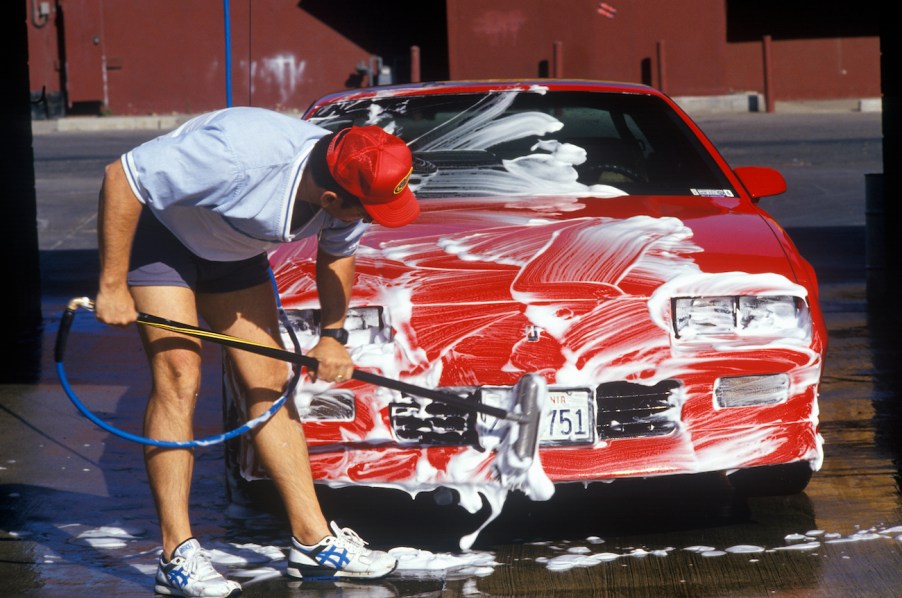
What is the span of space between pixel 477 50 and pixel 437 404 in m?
20.8

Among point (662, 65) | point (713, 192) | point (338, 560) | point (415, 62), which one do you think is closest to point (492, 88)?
point (713, 192)

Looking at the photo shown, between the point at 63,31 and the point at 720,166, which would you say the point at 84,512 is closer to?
the point at 720,166

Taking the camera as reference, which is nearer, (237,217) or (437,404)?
(237,217)

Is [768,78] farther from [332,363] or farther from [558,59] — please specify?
[332,363]

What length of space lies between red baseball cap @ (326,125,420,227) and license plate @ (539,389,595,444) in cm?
80

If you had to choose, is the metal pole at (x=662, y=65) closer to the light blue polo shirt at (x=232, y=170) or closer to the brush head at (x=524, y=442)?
the brush head at (x=524, y=442)

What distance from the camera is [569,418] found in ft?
13.5

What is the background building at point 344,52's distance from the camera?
24625 mm

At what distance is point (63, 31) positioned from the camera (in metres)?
25.9

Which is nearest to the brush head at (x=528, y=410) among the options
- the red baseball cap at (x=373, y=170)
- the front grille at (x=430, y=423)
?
the front grille at (x=430, y=423)

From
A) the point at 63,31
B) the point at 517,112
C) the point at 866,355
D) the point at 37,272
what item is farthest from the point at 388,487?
the point at 63,31

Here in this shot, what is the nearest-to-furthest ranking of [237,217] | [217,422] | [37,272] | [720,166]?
[237,217], [720,166], [217,422], [37,272]

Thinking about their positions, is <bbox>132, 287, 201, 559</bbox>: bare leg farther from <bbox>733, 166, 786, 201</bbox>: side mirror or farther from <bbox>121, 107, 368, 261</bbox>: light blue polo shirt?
<bbox>733, 166, 786, 201</bbox>: side mirror

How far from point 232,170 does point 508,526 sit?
1652 mm
